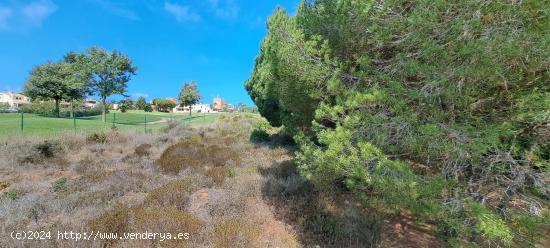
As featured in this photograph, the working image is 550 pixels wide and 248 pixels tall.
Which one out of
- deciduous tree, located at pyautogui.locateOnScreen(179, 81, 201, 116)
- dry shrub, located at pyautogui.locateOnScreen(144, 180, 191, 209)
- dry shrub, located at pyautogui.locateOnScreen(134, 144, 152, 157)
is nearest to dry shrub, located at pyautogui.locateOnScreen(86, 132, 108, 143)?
dry shrub, located at pyautogui.locateOnScreen(134, 144, 152, 157)

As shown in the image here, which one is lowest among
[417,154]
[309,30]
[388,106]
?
[417,154]

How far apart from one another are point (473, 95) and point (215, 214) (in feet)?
14.1

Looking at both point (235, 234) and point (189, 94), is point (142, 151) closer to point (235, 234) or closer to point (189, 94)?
point (235, 234)

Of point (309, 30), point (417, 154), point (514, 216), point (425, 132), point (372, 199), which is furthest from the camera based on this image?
point (309, 30)

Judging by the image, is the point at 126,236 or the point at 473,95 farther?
the point at 126,236

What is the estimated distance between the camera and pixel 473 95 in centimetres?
267

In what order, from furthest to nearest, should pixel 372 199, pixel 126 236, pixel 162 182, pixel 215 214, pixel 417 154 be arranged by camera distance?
1. pixel 162 182
2. pixel 215 214
3. pixel 126 236
4. pixel 372 199
5. pixel 417 154

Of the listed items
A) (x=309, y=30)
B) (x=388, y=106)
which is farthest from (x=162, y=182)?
(x=388, y=106)

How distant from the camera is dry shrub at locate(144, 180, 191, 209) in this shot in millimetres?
5074

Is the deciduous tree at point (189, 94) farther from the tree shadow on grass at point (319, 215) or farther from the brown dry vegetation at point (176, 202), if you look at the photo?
the tree shadow on grass at point (319, 215)

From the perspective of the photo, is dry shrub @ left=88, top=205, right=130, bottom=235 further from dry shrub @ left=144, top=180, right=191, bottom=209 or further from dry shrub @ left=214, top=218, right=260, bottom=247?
dry shrub @ left=214, top=218, right=260, bottom=247

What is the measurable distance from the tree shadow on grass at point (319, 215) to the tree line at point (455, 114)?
1297 mm

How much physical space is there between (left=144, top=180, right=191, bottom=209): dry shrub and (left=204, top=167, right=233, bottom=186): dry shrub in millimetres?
834

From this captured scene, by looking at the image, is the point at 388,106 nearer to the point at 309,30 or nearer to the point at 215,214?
the point at 309,30
